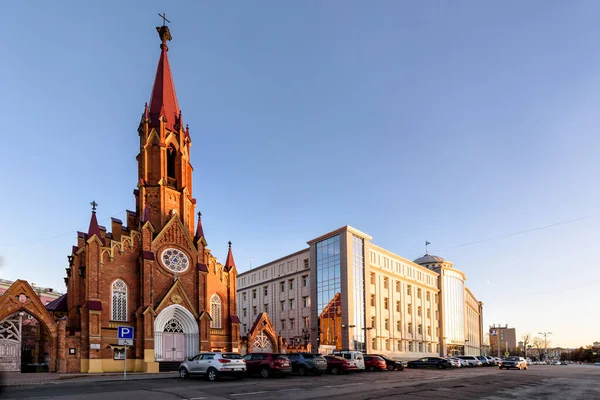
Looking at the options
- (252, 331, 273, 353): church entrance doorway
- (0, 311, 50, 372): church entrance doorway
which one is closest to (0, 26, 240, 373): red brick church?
(0, 311, 50, 372): church entrance doorway

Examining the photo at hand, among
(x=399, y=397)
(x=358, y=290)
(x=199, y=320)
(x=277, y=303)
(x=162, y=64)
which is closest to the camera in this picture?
(x=399, y=397)

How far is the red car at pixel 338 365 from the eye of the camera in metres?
32.6

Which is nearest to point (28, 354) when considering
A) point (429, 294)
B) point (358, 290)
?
point (358, 290)

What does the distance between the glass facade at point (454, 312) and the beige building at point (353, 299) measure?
14.4 inches

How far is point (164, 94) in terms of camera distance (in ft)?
143

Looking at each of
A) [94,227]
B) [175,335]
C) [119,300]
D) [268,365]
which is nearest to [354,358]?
[268,365]

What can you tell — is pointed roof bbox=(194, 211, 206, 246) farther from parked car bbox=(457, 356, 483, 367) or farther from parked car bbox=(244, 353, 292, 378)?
parked car bbox=(457, 356, 483, 367)

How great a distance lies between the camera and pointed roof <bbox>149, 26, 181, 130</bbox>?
139 ft

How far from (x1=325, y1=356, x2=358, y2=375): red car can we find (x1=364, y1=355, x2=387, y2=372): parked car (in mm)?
5139

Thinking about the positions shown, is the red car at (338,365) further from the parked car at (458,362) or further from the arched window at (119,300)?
the parked car at (458,362)

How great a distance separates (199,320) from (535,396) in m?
Answer: 26.1

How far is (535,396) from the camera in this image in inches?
725

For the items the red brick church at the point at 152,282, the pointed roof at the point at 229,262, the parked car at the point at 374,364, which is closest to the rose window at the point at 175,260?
the red brick church at the point at 152,282

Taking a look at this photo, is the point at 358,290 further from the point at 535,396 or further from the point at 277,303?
the point at 535,396
